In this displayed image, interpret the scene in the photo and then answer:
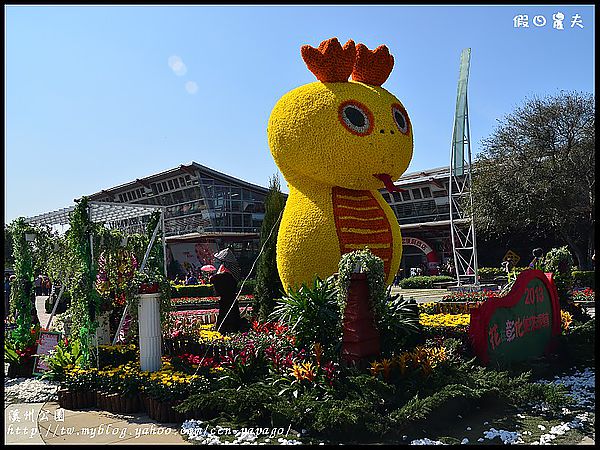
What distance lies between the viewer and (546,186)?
20891 millimetres

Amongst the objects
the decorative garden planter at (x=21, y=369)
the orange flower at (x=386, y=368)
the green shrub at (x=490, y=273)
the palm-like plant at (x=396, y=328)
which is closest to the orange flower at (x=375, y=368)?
the orange flower at (x=386, y=368)

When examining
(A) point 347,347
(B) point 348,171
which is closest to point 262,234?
(B) point 348,171

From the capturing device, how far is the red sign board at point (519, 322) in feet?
24.3

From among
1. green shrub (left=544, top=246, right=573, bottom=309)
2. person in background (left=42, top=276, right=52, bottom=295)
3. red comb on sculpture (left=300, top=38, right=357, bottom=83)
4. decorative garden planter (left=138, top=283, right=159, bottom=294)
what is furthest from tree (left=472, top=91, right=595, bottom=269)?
person in background (left=42, top=276, right=52, bottom=295)

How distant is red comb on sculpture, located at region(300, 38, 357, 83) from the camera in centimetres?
910

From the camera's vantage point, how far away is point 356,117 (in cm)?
884

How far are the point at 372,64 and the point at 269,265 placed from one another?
15.6ft

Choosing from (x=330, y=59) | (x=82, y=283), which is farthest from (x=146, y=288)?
(x=330, y=59)

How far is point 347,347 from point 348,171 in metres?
3.32

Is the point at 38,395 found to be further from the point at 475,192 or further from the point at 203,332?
the point at 475,192

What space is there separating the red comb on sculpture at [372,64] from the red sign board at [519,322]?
4126 mm

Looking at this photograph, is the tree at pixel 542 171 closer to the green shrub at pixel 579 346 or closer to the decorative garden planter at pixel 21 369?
the green shrub at pixel 579 346

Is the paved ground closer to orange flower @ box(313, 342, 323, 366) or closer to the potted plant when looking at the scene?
orange flower @ box(313, 342, 323, 366)

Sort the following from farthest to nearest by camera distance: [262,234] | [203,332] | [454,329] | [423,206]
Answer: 1. [423,206]
2. [262,234]
3. [203,332]
4. [454,329]
